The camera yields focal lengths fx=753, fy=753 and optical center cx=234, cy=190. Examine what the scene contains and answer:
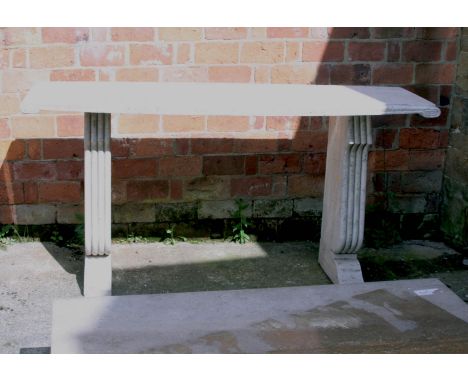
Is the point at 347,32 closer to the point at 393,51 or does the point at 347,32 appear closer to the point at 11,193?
the point at 393,51

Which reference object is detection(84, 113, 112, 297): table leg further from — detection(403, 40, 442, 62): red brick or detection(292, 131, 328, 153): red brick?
detection(403, 40, 442, 62): red brick

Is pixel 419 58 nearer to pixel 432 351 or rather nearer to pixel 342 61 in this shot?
pixel 342 61

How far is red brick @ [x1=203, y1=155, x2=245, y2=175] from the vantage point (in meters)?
4.74

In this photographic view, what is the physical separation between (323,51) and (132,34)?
3.84ft

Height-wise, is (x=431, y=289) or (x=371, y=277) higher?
(x=431, y=289)

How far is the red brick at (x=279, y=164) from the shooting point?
15.8ft

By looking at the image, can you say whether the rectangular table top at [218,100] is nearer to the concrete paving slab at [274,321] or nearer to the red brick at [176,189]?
the red brick at [176,189]

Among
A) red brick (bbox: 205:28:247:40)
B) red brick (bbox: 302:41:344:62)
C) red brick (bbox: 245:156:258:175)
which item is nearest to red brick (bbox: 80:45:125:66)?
red brick (bbox: 205:28:247:40)

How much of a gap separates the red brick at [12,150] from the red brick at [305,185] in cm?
168

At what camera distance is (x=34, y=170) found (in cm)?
459

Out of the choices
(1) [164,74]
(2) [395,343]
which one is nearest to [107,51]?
(1) [164,74]

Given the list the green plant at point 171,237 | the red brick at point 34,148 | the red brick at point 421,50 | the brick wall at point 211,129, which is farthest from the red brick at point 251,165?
the red brick at point 34,148

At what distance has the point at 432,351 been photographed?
241cm

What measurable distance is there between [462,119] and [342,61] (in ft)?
2.82
